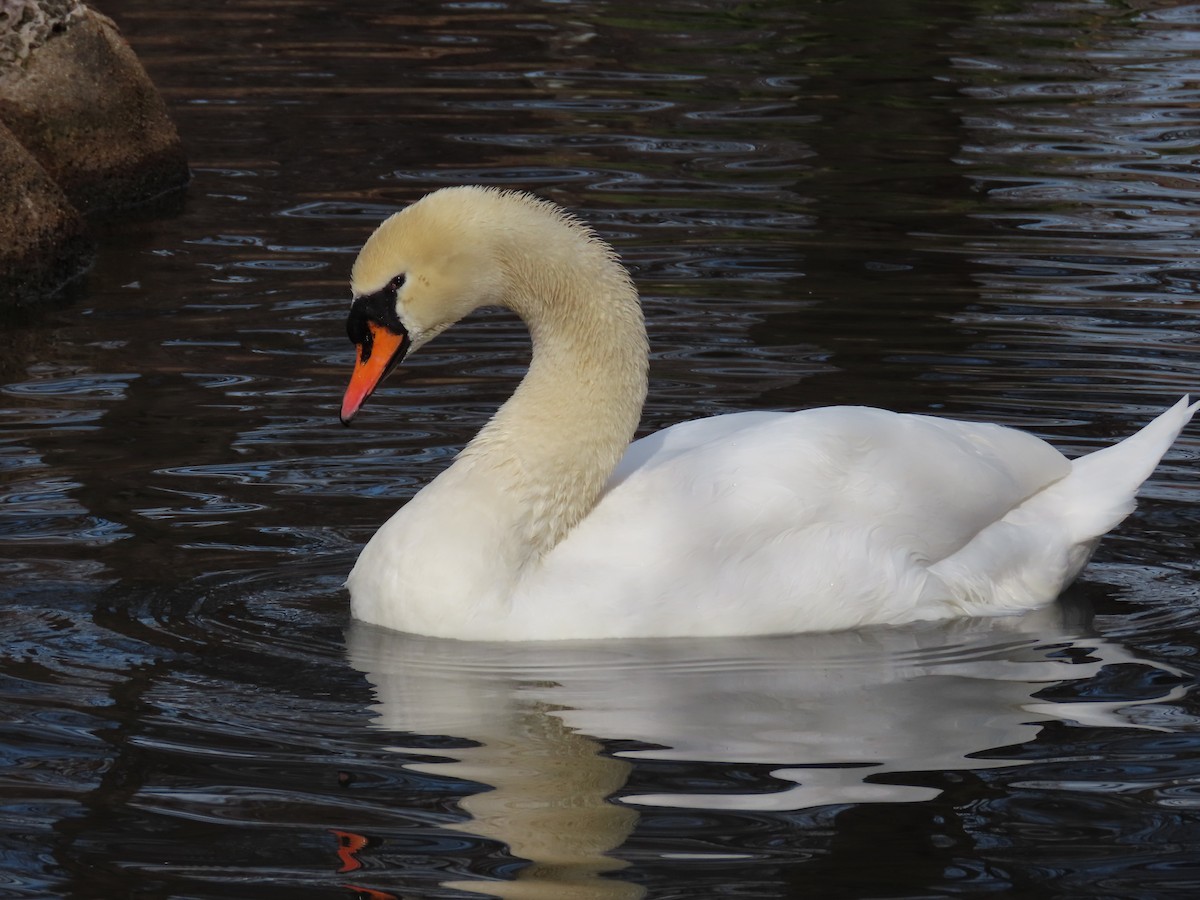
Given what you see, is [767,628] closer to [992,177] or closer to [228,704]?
[228,704]

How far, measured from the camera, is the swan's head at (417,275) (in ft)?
19.5

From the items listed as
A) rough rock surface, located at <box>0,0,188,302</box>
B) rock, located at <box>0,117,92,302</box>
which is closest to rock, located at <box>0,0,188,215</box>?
rough rock surface, located at <box>0,0,188,302</box>

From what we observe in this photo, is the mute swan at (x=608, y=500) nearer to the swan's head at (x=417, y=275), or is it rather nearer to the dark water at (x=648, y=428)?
the swan's head at (x=417, y=275)

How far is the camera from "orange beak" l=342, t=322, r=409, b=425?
6035mm

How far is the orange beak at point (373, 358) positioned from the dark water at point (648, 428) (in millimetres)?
688

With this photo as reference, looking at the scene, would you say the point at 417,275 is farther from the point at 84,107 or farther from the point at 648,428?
the point at 84,107

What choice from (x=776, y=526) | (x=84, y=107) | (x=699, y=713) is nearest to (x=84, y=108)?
(x=84, y=107)

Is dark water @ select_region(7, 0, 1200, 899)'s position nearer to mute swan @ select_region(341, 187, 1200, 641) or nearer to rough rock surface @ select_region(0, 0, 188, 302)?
mute swan @ select_region(341, 187, 1200, 641)

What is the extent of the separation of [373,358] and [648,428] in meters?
2.21

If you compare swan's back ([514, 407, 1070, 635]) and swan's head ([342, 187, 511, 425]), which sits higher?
swan's head ([342, 187, 511, 425])

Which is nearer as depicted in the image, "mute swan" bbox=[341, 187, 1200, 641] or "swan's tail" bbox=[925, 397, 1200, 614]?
"mute swan" bbox=[341, 187, 1200, 641]

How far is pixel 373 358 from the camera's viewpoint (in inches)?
240

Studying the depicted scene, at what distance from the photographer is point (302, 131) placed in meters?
14.0

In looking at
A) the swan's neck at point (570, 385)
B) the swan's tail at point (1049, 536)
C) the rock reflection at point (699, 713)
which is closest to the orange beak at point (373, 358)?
the swan's neck at point (570, 385)
